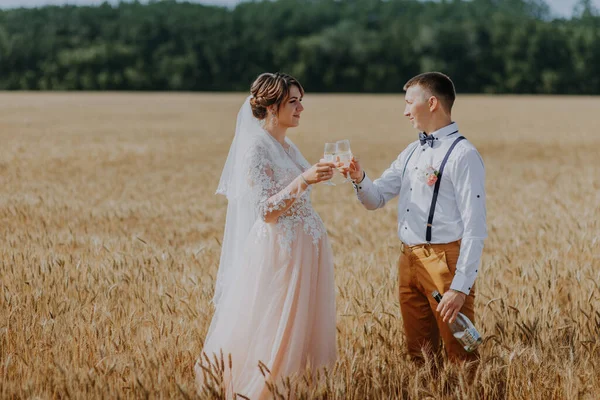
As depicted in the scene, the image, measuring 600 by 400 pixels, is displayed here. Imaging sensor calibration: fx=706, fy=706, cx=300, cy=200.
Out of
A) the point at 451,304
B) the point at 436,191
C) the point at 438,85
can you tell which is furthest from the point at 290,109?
the point at 451,304

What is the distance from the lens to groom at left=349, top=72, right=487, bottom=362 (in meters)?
3.47

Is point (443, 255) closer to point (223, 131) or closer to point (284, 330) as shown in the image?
point (284, 330)

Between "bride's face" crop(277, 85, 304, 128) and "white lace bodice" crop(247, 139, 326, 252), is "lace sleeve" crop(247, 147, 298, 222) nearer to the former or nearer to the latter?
"white lace bodice" crop(247, 139, 326, 252)

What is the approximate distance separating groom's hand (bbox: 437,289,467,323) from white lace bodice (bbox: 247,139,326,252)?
0.74 metres

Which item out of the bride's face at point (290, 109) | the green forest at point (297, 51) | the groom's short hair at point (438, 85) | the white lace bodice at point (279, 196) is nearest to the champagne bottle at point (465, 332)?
the white lace bodice at point (279, 196)

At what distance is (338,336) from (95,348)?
5.00 feet

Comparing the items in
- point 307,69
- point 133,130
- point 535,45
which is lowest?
point 133,130

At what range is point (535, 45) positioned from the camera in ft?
260

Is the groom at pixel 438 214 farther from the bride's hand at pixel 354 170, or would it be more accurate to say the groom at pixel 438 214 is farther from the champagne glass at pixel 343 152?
the champagne glass at pixel 343 152

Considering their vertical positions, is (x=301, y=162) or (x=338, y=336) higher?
(x=301, y=162)

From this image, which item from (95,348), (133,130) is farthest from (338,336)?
(133,130)

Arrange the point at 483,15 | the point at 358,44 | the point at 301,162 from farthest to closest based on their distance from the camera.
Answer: the point at 483,15, the point at 358,44, the point at 301,162

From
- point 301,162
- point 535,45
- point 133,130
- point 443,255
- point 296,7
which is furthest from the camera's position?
point 296,7

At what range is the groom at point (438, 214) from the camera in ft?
11.4
